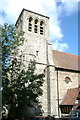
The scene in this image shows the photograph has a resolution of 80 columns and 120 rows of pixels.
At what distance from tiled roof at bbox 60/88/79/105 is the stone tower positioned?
5.68 ft

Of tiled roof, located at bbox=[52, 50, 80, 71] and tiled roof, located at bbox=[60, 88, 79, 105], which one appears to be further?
tiled roof, located at bbox=[52, 50, 80, 71]

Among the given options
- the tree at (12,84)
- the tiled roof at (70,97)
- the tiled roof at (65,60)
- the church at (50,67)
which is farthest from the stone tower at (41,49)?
the tree at (12,84)

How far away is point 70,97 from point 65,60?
721 centimetres

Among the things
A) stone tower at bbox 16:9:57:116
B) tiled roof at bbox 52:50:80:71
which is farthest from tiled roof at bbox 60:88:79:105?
tiled roof at bbox 52:50:80:71

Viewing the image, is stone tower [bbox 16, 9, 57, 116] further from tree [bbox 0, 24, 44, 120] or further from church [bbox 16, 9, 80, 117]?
tree [bbox 0, 24, 44, 120]

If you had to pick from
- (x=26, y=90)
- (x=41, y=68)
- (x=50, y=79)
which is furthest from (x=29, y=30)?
(x=26, y=90)

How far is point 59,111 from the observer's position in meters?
20.2

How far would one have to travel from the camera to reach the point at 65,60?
82.7ft

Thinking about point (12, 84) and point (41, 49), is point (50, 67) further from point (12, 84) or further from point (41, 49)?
point (12, 84)

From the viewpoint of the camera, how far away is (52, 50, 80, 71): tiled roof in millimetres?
23203

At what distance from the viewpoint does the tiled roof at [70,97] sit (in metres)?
19.4

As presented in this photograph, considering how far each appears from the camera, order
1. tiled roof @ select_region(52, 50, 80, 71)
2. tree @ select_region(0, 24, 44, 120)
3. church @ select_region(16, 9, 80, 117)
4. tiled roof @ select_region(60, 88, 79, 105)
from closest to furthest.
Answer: tree @ select_region(0, 24, 44, 120), tiled roof @ select_region(60, 88, 79, 105), church @ select_region(16, 9, 80, 117), tiled roof @ select_region(52, 50, 80, 71)

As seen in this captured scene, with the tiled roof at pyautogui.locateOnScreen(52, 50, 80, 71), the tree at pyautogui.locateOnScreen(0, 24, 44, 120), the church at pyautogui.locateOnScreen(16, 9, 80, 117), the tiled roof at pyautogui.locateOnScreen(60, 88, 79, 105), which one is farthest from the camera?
the tiled roof at pyautogui.locateOnScreen(52, 50, 80, 71)

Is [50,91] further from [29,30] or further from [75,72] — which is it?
[29,30]
